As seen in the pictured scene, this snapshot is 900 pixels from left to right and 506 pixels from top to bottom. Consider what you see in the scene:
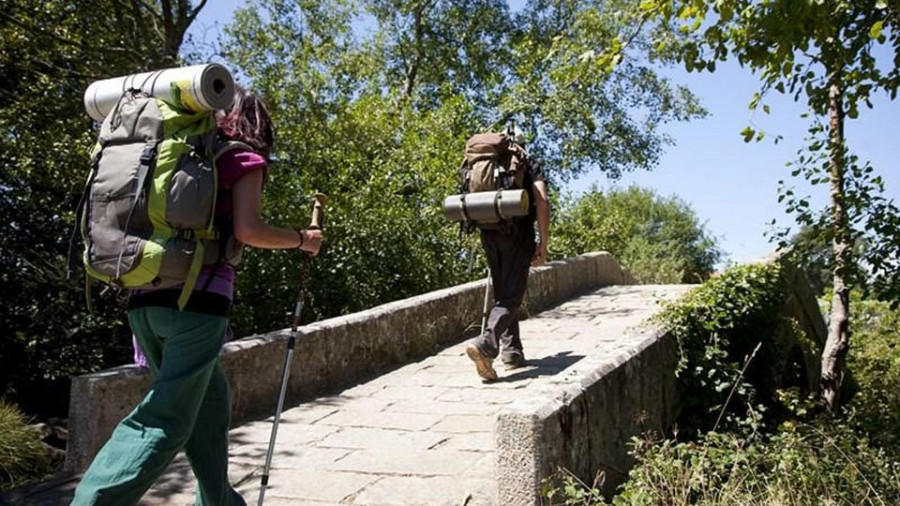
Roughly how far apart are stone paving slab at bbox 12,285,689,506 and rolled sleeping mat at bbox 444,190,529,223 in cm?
124

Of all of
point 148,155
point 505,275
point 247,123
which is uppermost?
point 247,123

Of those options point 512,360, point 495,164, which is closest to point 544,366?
point 512,360

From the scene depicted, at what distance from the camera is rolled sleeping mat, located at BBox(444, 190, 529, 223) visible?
20.5 feet

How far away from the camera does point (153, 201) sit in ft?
9.02

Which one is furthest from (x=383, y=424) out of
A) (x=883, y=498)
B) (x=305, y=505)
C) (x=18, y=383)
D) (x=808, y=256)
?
(x=18, y=383)

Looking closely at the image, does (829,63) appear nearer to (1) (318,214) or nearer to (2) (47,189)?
(1) (318,214)

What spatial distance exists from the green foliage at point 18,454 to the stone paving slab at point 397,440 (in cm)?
168

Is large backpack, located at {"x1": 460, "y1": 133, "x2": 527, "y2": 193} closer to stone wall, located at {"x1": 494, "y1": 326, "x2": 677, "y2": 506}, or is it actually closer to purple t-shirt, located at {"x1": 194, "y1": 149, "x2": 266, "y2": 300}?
stone wall, located at {"x1": 494, "y1": 326, "x2": 677, "y2": 506}

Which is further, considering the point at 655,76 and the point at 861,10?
the point at 655,76

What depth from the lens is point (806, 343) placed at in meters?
11.6

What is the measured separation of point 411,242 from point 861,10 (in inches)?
299

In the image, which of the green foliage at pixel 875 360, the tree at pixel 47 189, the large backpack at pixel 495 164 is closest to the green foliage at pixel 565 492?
the large backpack at pixel 495 164

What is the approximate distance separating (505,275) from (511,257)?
5.7 inches

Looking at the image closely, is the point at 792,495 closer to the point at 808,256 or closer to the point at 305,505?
the point at 305,505
